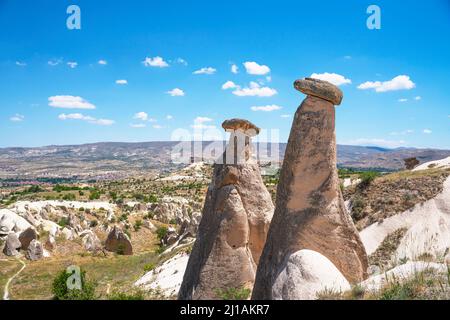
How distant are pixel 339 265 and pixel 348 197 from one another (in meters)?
20.0

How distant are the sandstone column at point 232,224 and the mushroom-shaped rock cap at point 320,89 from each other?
7.29 ft

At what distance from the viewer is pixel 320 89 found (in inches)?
245

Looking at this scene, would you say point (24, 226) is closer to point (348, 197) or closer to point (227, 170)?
point (348, 197)

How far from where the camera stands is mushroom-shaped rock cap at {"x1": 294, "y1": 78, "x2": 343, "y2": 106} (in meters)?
6.22

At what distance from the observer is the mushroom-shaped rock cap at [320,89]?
6225 millimetres

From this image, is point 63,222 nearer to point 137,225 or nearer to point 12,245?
point 137,225

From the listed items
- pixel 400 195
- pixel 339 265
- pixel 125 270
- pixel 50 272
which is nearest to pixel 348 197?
pixel 400 195

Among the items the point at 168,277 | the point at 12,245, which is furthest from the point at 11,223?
the point at 168,277

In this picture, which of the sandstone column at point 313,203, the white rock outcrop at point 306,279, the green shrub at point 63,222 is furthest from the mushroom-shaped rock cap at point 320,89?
the green shrub at point 63,222

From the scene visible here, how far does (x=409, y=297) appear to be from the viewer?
449 cm

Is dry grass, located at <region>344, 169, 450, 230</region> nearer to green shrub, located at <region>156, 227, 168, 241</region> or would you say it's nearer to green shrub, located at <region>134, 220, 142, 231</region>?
green shrub, located at <region>156, 227, 168, 241</region>

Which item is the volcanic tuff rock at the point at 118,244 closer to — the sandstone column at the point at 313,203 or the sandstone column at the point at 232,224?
the sandstone column at the point at 232,224

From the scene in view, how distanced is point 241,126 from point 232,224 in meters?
2.10

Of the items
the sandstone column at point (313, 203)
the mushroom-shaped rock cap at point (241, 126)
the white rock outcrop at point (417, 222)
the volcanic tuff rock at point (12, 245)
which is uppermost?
the mushroom-shaped rock cap at point (241, 126)
